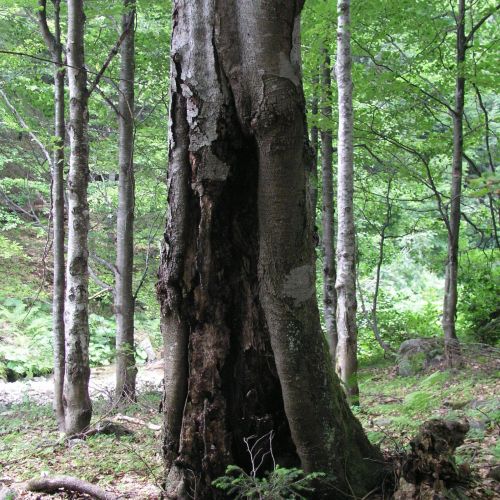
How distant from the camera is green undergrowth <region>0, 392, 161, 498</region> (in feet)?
14.4

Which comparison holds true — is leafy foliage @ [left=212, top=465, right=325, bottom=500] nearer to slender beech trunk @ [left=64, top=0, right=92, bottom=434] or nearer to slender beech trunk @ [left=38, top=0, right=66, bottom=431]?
slender beech trunk @ [left=64, top=0, right=92, bottom=434]

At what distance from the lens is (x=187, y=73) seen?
3078 mm

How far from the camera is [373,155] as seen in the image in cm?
963

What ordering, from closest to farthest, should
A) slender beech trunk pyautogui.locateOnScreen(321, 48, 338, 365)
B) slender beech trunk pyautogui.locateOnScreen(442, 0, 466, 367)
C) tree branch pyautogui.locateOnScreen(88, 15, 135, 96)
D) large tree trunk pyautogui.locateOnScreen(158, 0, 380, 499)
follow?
large tree trunk pyautogui.locateOnScreen(158, 0, 380, 499)
tree branch pyautogui.locateOnScreen(88, 15, 135, 96)
slender beech trunk pyautogui.locateOnScreen(442, 0, 466, 367)
slender beech trunk pyautogui.locateOnScreen(321, 48, 338, 365)

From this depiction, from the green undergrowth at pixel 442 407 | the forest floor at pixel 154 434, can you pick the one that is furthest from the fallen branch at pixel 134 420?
the green undergrowth at pixel 442 407

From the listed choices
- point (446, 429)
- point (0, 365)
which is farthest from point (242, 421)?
point (0, 365)

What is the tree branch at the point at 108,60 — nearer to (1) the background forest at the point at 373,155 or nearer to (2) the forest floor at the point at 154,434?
(1) the background forest at the point at 373,155

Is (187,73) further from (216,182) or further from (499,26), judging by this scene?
(499,26)

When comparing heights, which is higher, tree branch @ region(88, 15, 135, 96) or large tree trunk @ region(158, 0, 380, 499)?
tree branch @ region(88, 15, 135, 96)

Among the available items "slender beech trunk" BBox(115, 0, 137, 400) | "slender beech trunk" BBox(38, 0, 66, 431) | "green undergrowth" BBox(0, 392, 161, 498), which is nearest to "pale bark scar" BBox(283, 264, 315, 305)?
"green undergrowth" BBox(0, 392, 161, 498)

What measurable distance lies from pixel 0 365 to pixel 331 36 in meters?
12.9

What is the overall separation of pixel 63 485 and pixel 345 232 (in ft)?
13.1

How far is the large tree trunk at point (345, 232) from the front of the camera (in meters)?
6.18

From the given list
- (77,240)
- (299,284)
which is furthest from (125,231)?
(299,284)
